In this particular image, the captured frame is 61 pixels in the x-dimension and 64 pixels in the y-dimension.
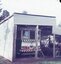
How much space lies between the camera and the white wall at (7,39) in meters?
19.3

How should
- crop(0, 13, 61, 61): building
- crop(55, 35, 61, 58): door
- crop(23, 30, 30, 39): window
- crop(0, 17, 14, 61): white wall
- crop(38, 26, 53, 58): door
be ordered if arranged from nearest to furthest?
crop(0, 13, 61, 61): building, crop(0, 17, 14, 61): white wall, crop(23, 30, 30, 39): window, crop(38, 26, 53, 58): door, crop(55, 35, 61, 58): door

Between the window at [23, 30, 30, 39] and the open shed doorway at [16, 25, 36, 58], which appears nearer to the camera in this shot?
the open shed doorway at [16, 25, 36, 58]

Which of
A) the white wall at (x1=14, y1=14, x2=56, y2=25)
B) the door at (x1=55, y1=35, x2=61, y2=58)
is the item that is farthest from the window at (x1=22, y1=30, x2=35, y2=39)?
the door at (x1=55, y1=35, x2=61, y2=58)

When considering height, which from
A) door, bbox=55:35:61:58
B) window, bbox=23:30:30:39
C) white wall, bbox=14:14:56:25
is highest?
white wall, bbox=14:14:56:25

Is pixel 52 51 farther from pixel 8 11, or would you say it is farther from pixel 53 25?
pixel 8 11

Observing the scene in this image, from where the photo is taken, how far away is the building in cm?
1906

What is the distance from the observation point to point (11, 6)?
160 ft

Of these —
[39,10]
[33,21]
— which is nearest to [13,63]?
[33,21]

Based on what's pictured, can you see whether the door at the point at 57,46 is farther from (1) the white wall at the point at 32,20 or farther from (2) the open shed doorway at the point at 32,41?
(1) the white wall at the point at 32,20

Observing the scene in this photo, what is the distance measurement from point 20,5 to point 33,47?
2859 centimetres

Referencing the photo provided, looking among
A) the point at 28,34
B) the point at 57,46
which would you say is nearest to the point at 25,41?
the point at 28,34

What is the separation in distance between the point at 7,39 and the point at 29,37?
6.52ft

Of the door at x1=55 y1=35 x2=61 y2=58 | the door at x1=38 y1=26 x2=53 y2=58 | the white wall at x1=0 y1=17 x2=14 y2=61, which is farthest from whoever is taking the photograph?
the door at x1=55 y1=35 x2=61 y2=58

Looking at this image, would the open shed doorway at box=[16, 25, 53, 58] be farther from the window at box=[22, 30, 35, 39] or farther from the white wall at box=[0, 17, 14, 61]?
the white wall at box=[0, 17, 14, 61]
